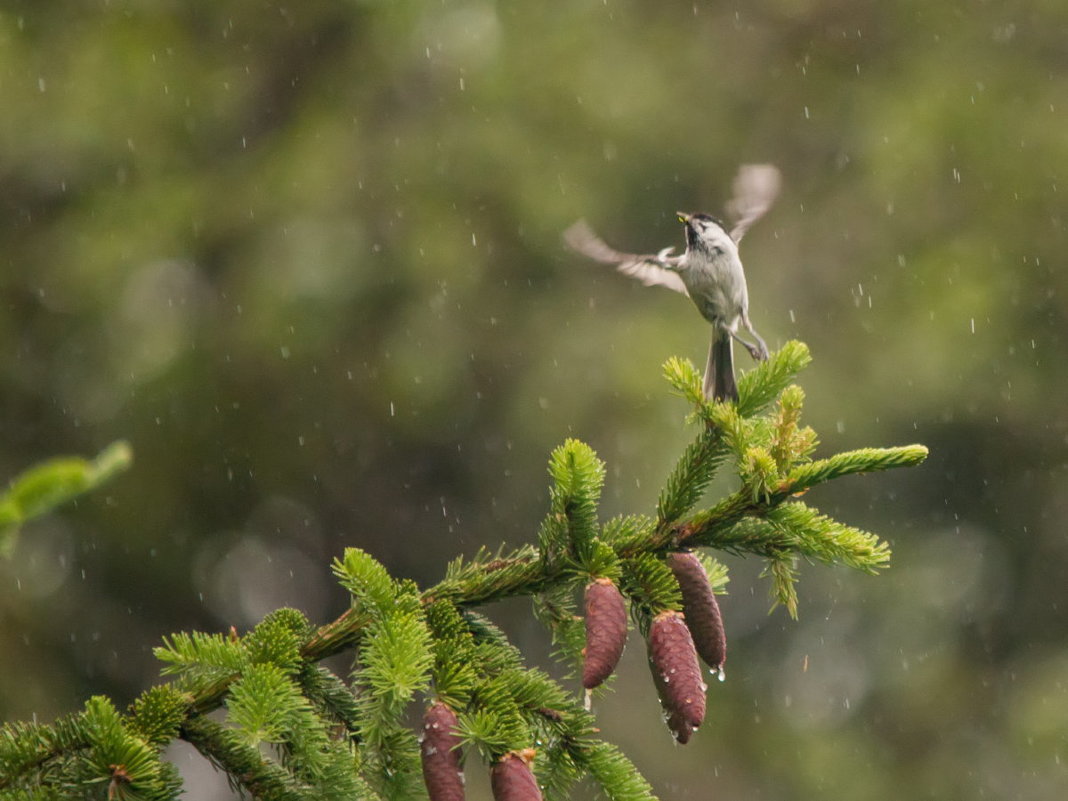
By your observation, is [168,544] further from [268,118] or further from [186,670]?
[186,670]

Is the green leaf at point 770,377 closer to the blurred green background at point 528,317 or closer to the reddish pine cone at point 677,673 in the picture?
the reddish pine cone at point 677,673

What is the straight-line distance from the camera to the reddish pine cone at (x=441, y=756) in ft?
4.28

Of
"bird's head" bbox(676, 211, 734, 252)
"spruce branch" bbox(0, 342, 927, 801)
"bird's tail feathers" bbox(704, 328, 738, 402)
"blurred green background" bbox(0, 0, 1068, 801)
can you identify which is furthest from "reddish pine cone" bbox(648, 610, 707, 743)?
"blurred green background" bbox(0, 0, 1068, 801)

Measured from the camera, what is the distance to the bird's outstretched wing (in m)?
3.27

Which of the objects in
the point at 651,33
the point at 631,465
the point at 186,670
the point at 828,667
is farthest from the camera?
the point at 828,667

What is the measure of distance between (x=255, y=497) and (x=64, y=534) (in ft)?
3.03

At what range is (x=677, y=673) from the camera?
1.40 m

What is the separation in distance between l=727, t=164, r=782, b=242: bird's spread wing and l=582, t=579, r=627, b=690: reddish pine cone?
7.17ft

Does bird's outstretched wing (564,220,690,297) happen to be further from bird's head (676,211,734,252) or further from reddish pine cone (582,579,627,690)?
reddish pine cone (582,579,627,690)

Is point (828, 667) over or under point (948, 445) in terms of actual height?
under

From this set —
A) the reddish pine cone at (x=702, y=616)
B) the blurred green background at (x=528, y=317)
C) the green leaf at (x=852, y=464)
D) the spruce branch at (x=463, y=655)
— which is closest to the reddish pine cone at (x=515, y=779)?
the spruce branch at (x=463, y=655)

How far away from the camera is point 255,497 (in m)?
6.43

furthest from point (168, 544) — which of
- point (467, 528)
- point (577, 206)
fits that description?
point (577, 206)

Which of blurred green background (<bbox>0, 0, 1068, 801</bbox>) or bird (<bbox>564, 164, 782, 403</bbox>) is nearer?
bird (<bbox>564, 164, 782, 403</bbox>)
